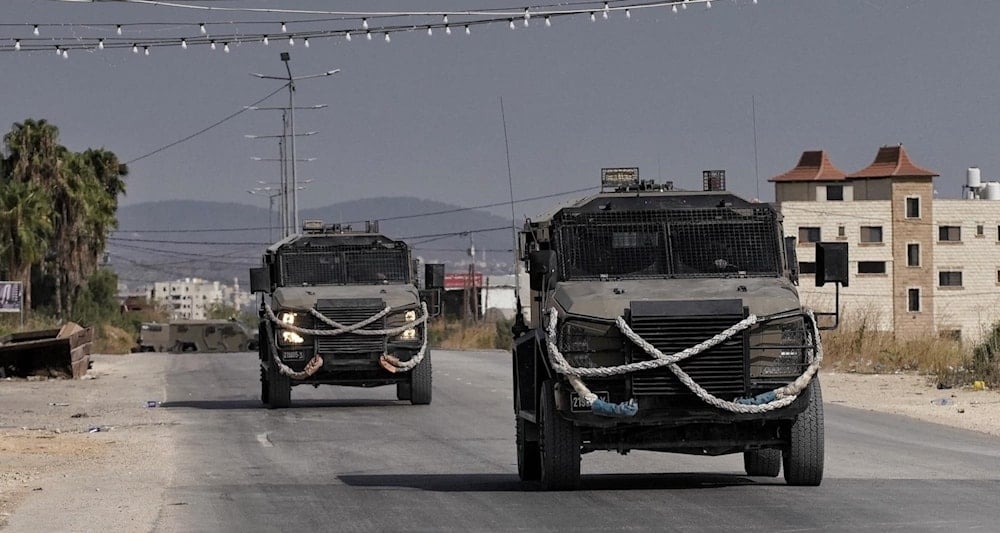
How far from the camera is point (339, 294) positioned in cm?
2741

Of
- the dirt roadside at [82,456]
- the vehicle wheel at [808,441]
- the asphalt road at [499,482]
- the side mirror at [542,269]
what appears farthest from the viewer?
the side mirror at [542,269]

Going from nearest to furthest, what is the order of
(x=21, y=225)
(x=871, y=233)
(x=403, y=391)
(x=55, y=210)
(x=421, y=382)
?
(x=421, y=382), (x=403, y=391), (x=21, y=225), (x=55, y=210), (x=871, y=233)

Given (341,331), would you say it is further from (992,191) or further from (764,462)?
(992,191)

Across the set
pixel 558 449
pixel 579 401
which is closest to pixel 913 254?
pixel 558 449

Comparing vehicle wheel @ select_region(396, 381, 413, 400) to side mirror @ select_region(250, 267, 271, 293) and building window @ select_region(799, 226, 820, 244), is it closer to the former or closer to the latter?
side mirror @ select_region(250, 267, 271, 293)

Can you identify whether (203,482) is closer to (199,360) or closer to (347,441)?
(347,441)

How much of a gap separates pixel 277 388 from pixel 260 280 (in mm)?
1901

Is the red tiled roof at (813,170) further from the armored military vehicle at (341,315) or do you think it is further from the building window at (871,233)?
the armored military vehicle at (341,315)

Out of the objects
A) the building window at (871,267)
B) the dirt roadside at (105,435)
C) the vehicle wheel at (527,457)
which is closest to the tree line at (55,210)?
the dirt roadside at (105,435)

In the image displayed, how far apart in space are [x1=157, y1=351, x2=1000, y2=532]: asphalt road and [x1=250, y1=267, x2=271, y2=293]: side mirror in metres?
2.00

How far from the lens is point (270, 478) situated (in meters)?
16.8

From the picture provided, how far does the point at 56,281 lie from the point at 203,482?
67478 mm

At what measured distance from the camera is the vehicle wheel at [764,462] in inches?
622

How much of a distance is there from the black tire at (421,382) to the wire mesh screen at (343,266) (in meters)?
1.43
